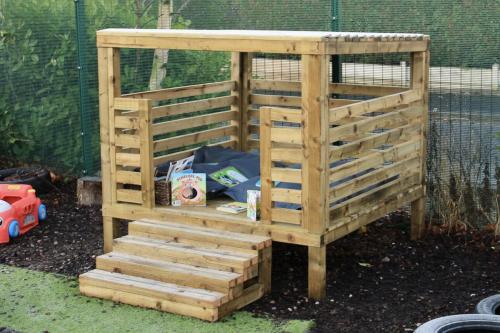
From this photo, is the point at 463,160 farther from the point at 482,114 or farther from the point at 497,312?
the point at 497,312

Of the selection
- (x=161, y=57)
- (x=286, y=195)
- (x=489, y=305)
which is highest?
(x=161, y=57)

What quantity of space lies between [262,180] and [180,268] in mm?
795

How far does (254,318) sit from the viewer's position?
18.7 ft

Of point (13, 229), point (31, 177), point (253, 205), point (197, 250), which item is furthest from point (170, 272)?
point (31, 177)

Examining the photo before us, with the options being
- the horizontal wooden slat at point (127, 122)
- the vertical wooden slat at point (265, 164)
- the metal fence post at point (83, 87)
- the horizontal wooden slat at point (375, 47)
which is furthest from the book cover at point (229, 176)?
the metal fence post at point (83, 87)

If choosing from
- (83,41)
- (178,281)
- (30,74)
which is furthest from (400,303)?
(30,74)

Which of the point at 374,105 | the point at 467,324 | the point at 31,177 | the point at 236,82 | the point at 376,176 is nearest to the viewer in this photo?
the point at 467,324

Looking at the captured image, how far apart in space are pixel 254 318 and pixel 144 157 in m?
1.55

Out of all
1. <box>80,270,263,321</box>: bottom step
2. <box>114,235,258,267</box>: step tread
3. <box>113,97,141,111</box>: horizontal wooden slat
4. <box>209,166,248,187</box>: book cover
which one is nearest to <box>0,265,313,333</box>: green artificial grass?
<box>80,270,263,321</box>: bottom step

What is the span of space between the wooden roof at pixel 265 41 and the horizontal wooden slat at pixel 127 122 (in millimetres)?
525

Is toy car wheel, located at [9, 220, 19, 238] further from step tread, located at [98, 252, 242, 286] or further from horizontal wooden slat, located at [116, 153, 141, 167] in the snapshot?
step tread, located at [98, 252, 242, 286]

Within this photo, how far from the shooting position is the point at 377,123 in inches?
257

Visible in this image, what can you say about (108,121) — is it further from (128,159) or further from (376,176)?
(376,176)

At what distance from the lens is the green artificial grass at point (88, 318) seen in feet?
18.1
